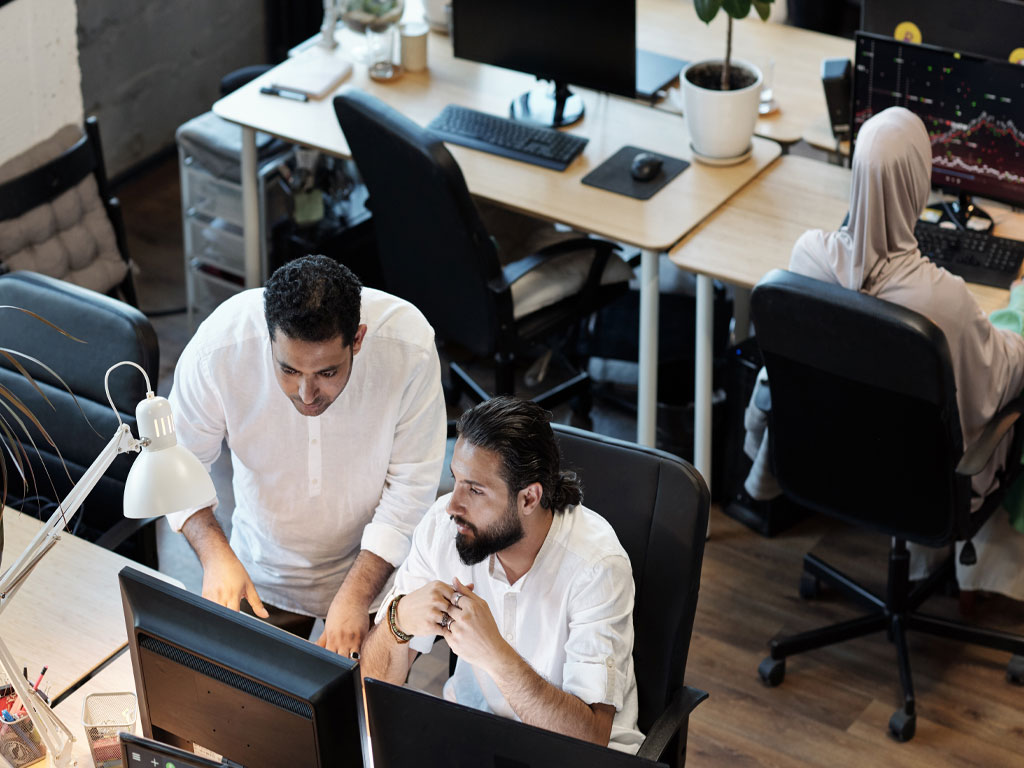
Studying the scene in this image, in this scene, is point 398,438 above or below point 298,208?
above

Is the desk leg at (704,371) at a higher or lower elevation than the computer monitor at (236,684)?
lower

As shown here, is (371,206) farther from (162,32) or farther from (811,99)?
(162,32)

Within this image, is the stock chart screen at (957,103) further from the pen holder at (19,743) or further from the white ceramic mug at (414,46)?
the pen holder at (19,743)

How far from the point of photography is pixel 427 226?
3.20 metres

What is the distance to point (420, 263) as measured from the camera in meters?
3.32

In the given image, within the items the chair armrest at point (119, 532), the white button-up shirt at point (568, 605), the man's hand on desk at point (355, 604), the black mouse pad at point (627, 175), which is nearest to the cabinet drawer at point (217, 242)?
the black mouse pad at point (627, 175)

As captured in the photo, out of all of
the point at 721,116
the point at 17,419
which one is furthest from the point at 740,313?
the point at 17,419

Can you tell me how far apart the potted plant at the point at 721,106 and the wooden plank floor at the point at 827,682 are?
1.06 m

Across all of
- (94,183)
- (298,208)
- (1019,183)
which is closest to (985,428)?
(1019,183)

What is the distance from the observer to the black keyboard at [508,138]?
139 inches

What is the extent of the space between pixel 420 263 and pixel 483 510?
4.77ft

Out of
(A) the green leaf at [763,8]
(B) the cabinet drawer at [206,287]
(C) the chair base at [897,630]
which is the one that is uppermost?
(A) the green leaf at [763,8]

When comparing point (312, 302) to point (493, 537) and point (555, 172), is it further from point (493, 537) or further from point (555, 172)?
point (555, 172)

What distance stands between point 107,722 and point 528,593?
0.66 m
